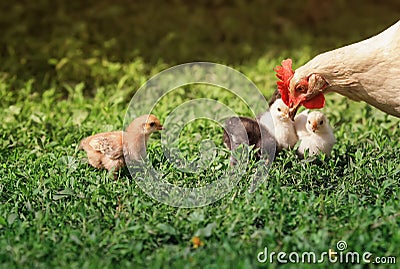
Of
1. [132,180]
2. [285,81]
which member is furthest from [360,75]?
[132,180]

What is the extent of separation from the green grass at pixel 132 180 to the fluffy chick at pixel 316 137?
0.12 metres

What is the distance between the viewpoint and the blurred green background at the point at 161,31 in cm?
656

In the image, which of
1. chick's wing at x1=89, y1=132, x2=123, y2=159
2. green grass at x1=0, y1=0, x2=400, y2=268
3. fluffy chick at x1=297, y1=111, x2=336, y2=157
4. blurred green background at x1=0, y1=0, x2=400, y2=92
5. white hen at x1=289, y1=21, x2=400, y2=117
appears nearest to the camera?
green grass at x1=0, y1=0, x2=400, y2=268

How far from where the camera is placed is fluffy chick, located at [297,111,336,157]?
4.11 metres

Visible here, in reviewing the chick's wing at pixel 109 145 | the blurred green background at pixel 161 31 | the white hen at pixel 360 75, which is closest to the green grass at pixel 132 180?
the blurred green background at pixel 161 31

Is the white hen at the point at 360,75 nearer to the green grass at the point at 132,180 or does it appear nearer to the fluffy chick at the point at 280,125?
the fluffy chick at the point at 280,125

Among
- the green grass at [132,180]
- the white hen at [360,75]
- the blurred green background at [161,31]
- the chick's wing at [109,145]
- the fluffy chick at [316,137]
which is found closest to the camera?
the green grass at [132,180]

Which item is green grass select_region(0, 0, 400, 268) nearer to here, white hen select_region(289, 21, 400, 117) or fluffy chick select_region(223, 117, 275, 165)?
fluffy chick select_region(223, 117, 275, 165)

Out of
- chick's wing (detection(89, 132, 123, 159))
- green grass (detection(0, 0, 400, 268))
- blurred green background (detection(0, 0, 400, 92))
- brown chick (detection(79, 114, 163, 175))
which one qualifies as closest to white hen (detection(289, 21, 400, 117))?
green grass (detection(0, 0, 400, 268))

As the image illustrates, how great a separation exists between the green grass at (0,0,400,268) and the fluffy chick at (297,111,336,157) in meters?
0.12

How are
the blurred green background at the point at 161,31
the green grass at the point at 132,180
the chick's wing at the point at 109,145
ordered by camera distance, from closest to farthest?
the green grass at the point at 132,180
the chick's wing at the point at 109,145
the blurred green background at the point at 161,31

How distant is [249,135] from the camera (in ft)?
13.4

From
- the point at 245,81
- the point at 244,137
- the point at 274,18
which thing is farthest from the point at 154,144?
the point at 274,18

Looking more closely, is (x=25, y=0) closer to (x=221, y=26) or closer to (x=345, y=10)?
(x=221, y=26)
